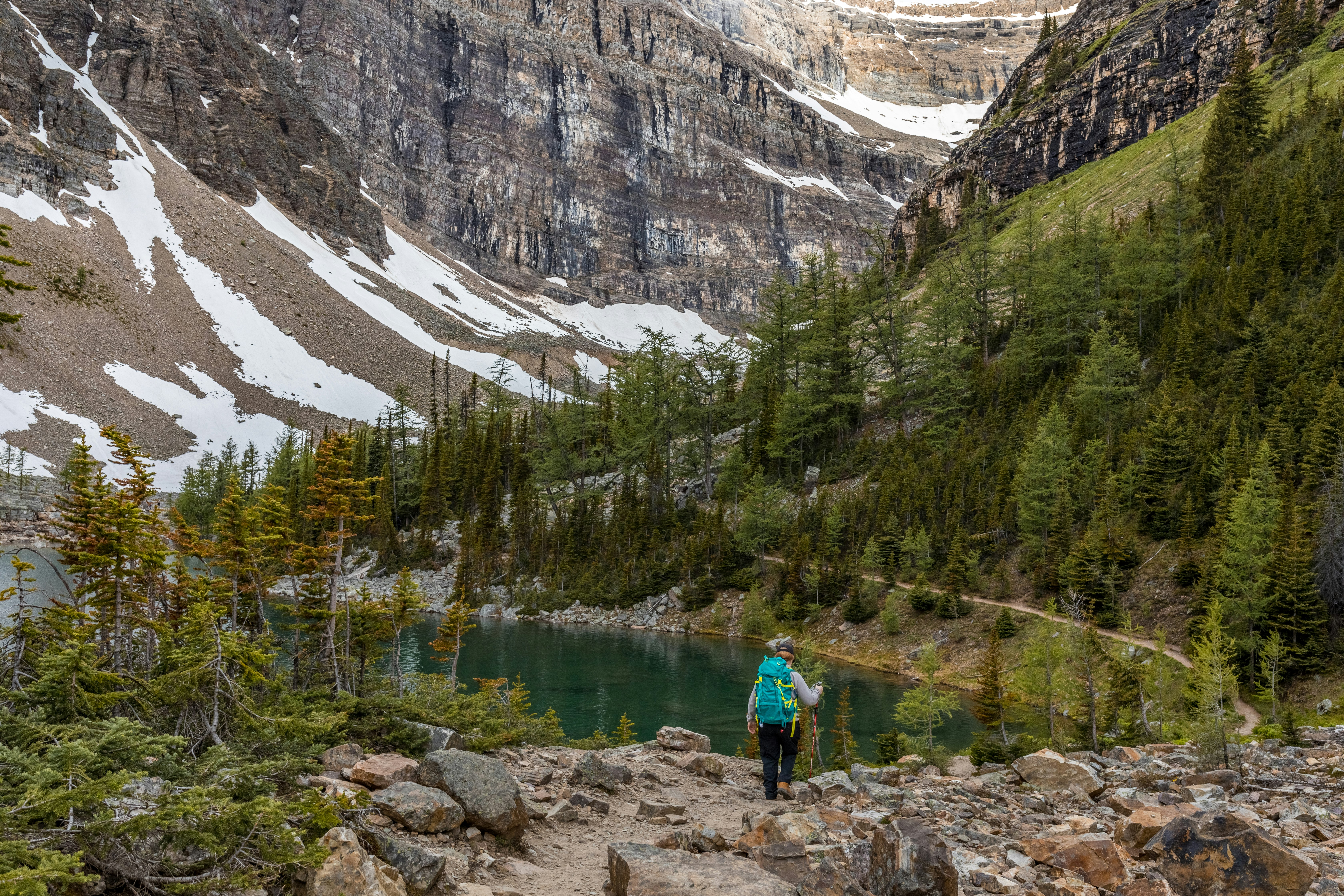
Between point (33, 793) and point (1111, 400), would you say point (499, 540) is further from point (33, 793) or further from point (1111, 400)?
point (33, 793)

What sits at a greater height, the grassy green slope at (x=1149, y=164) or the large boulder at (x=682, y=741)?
the grassy green slope at (x=1149, y=164)

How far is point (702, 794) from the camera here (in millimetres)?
11305

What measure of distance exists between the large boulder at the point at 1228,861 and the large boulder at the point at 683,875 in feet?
9.87

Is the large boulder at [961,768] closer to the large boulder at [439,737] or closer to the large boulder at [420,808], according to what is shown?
the large boulder at [439,737]

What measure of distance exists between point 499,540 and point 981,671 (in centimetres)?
4909

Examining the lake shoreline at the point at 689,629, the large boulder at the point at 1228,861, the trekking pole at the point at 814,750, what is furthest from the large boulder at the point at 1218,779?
the lake shoreline at the point at 689,629

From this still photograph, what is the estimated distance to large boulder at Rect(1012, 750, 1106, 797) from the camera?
970cm

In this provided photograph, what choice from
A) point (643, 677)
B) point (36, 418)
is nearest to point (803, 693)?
point (643, 677)

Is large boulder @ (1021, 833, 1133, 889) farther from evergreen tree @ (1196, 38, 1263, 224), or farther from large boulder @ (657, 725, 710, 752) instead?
evergreen tree @ (1196, 38, 1263, 224)

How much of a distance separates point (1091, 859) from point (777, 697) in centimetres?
437

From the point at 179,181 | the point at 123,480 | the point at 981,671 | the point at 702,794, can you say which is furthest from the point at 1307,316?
the point at 179,181

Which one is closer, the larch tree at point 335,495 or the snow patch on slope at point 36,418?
the larch tree at point 335,495

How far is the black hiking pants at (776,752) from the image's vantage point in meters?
10.0

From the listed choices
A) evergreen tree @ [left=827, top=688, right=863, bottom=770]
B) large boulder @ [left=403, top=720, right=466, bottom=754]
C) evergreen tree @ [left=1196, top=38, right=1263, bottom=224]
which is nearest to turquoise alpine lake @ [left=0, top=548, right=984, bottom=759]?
evergreen tree @ [left=827, top=688, right=863, bottom=770]
